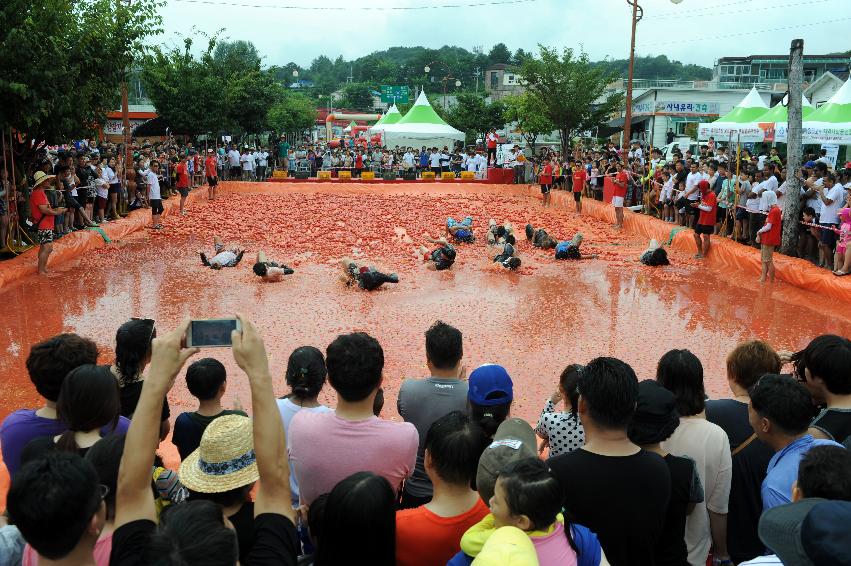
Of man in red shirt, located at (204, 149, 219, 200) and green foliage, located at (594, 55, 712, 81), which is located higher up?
green foliage, located at (594, 55, 712, 81)

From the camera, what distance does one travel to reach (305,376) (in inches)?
156

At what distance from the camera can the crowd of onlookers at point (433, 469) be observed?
212 centimetres

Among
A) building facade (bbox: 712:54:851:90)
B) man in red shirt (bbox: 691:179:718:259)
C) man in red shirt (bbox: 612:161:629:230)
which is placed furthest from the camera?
building facade (bbox: 712:54:851:90)

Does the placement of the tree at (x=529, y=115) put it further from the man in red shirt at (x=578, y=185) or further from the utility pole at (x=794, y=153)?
the utility pole at (x=794, y=153)

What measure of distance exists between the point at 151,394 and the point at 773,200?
1360 centimetres

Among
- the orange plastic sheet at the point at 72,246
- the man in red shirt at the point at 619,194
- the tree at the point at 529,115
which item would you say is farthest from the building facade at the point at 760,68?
the orange plastic sheet at the point at 72,246

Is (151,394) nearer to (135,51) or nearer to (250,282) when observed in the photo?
(250,282)

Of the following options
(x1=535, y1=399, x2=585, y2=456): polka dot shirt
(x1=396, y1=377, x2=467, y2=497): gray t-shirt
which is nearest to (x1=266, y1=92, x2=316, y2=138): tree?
(x1=396, y1=377, x2=467, y2=497): gray t-shirt

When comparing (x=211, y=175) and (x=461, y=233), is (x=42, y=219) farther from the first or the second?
(x=211, y=175)

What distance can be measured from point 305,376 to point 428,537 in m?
1.51

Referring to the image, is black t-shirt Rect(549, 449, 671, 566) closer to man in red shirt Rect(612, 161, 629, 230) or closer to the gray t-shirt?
the gray t-shirt

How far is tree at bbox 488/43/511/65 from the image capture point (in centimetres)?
12731

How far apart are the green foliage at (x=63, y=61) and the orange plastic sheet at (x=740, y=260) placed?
12.2 meters

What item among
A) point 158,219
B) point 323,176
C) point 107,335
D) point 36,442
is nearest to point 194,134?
point 323,176
